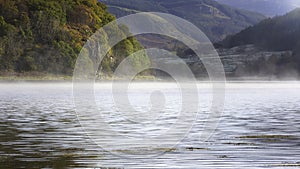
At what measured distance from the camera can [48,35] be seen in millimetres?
159250

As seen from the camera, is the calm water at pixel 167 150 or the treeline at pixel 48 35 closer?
the calm water at pixel 167 150

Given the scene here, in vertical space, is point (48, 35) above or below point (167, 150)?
above

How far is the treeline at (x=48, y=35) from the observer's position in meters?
150

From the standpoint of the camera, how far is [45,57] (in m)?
152

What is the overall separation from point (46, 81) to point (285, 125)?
372ft

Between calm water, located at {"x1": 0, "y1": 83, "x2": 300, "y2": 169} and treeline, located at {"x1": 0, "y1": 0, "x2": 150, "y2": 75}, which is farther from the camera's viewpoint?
treeline, located at {"x1": 0, "y1": 0, "x2": 150, "y2": 75}

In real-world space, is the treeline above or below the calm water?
above

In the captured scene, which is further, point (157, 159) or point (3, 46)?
point (3, 46)

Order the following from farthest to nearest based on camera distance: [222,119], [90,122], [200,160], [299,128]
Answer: [222,119] → [90,122] → [299,128] → [200,160]

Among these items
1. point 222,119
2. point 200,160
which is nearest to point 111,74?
point 222,119

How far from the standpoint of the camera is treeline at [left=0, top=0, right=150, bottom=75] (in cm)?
14969

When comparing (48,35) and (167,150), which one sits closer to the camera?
(167,150)

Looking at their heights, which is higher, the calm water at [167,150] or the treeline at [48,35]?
the treeline at [48,35]

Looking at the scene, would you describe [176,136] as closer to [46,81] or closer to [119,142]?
[119,142]
